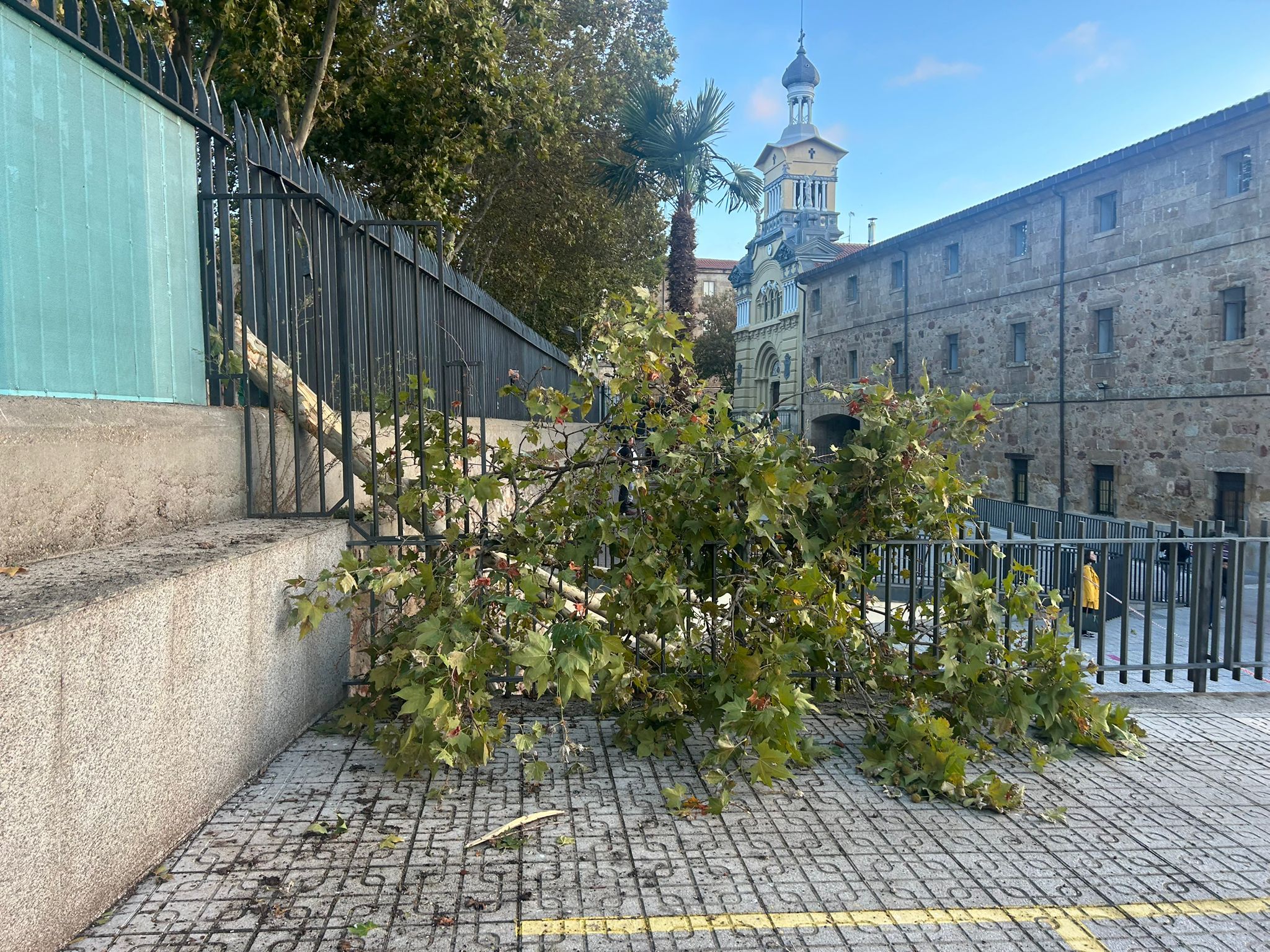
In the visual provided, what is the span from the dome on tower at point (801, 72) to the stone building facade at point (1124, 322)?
130ft

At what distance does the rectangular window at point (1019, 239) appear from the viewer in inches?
1073

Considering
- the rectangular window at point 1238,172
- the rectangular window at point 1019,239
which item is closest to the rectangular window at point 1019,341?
the rectangular window at point 1019,239

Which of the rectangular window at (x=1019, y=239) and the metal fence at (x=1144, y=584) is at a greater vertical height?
the rectangular window at (x=1019, y=239)

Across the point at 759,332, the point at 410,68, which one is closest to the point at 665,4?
the point at 410,68

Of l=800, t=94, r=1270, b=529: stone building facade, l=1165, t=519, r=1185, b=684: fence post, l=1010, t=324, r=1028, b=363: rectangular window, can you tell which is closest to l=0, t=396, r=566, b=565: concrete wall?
l=1165, t=519, r=1185, b=684: fence post

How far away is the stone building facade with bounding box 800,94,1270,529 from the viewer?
19922mm

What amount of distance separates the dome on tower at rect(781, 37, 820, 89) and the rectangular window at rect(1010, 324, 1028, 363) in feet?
149

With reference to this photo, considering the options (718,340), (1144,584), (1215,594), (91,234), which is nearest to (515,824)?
(91,234)

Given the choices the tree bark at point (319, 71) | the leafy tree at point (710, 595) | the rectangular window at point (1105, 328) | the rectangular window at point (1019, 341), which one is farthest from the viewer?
the rectangular window at point (1019, 341)

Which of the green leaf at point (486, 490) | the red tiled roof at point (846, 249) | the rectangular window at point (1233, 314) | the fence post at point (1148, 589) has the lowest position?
the fence post at point (1148, 589)

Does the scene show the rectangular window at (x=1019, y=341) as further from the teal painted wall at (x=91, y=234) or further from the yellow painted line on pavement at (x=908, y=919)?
the teal painted wall at (x=91, y=234)

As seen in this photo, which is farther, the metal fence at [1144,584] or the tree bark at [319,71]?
the tree bark at [319,71]

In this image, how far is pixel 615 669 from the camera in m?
4.17

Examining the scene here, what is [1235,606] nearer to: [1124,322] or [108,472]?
[108,472]
